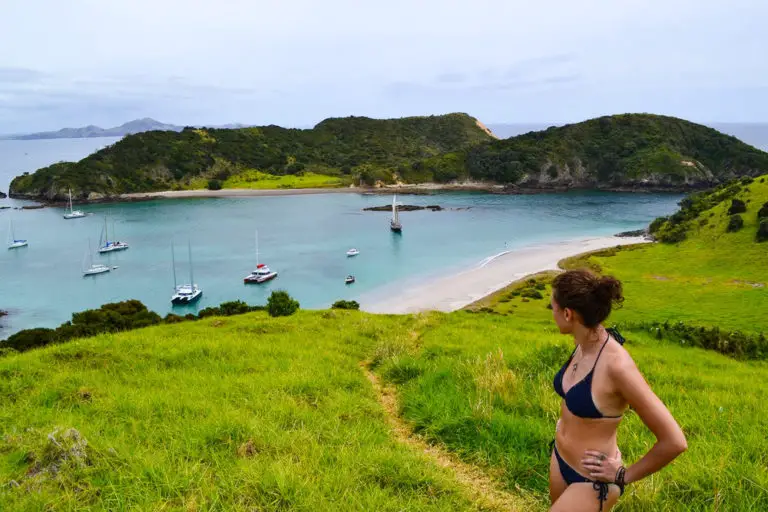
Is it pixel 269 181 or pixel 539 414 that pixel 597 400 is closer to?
pixel 539 414

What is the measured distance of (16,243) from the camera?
76.3m

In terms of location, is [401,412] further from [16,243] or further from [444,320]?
[16,243]

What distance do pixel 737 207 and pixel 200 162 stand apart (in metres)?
142

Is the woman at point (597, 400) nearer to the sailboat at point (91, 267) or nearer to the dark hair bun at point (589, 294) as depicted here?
the dark hair bun at point (589, 294)

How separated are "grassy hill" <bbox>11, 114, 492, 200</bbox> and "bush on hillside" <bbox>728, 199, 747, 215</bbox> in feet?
323

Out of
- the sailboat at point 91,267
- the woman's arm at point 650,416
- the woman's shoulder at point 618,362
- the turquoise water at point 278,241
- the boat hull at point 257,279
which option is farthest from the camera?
the sailboat at point 91,267

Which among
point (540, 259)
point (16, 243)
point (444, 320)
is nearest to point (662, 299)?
point (540, 259)

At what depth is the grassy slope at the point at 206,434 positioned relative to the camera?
4664 mm

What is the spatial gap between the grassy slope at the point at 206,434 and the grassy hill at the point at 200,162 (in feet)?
438

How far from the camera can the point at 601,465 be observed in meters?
3.28

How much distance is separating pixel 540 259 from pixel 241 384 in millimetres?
58879

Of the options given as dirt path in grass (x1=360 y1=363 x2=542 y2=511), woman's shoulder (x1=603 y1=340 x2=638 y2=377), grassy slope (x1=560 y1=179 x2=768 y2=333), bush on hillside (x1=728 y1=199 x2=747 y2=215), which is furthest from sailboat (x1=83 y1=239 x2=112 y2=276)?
bush on hillside (x1=728 y1=199 x2=747 y2=215)

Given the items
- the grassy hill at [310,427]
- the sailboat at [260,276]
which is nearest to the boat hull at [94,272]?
the sailboat at [260,276]

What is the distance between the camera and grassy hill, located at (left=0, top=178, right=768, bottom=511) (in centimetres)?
470
